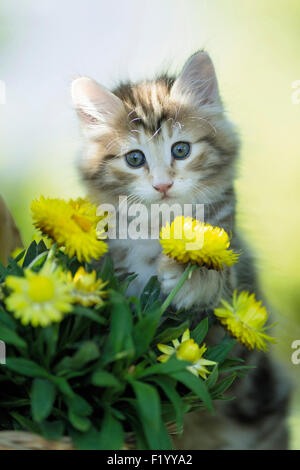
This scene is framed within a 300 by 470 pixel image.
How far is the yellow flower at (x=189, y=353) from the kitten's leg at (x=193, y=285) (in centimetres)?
11

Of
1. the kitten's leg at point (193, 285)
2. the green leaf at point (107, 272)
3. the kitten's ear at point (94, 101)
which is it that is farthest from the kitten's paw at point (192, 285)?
the kitten's ear at point (94, 101)

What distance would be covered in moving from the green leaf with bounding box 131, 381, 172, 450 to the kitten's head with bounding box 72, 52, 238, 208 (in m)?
0.41

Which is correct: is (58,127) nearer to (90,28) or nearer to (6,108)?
(6,108)

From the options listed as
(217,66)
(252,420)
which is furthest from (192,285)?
(217,66)

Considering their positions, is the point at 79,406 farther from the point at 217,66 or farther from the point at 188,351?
the point at 217,66

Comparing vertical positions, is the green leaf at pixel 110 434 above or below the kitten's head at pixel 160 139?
below

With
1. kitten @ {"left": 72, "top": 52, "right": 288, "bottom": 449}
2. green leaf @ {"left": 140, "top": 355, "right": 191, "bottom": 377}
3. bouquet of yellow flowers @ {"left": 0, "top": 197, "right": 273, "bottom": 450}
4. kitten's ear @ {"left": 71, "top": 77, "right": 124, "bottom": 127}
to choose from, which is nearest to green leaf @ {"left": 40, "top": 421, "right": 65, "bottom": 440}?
bouquet of yellow flowers @ {"left": 0, "top": 197, "right": 273, "bottom": 450}

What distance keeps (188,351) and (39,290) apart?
24 centimetres

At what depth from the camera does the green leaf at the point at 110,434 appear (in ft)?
1.75

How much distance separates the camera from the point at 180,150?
2.97 ft

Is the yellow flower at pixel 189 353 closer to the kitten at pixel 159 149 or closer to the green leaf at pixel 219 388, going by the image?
the green leaf at pixel 219 388

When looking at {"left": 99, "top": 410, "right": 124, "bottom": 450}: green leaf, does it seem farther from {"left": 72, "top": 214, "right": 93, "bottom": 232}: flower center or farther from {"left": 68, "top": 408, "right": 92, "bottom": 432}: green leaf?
{"left": 72, "top": 214, "right": 93, "bottom": 232}: flower center
